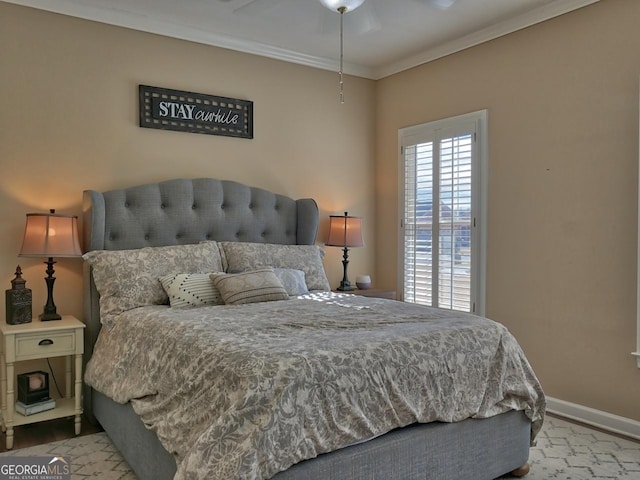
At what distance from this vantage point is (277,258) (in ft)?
12.8

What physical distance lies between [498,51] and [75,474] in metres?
3.88

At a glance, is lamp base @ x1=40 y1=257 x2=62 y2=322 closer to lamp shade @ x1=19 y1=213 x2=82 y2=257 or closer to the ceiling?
lamp shade @ x1=19 y1=213 x2=82 y2=257

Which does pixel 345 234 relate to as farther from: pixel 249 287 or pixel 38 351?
pixel 38 351

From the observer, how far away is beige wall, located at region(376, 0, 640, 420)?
127 inches

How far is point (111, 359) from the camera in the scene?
2887 mm

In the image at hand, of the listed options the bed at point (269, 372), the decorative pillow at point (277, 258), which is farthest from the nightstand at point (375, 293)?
the bed at point (269, 372)

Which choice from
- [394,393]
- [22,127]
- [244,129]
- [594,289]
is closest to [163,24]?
[244,129]

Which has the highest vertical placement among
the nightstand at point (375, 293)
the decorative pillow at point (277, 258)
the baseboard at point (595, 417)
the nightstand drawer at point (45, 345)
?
the decorative pillow at point (277, 258)

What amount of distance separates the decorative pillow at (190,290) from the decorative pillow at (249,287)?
0.06 meters

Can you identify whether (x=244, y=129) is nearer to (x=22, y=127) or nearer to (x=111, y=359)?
(x=22, y=127)

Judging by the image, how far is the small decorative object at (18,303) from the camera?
3.12 metres

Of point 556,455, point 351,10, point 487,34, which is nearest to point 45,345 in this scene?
point 351,10

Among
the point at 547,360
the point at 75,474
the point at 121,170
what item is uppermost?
the point at 121,170

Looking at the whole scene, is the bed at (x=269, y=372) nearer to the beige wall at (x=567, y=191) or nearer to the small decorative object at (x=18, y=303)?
the small decorative object at (x=18, y=303)
